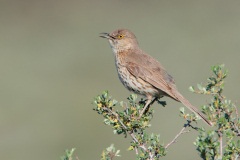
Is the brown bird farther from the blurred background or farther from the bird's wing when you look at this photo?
the blurred background

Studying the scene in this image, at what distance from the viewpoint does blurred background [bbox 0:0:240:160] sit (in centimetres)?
1440

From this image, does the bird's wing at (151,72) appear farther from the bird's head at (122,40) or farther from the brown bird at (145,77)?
the bird's head at (122,40)

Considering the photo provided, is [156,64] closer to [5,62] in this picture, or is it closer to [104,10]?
[5,62]

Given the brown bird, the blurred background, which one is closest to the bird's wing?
the brown bird

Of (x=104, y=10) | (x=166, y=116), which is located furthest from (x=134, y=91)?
(x=104, y=10)

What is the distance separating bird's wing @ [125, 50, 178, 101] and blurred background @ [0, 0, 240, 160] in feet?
12.2

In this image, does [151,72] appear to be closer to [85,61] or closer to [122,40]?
[122,40]

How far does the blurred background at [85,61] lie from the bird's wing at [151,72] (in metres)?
3.73

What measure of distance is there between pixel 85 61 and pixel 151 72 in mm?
10830

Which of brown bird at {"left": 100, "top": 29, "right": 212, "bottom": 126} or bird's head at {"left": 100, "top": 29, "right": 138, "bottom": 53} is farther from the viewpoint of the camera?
bird's head at {"left": 100, "top": 29, "right": 138, "bottom": 53}

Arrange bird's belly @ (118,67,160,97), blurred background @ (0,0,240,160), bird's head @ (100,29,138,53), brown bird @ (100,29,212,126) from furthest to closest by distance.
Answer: blurred background @ (0,0,240,160), bird's head @ (100,29,138,53), bird's belly @ (118,67,160,97), brown bird @ (100,29,212,126)

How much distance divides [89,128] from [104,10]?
10.1 meters

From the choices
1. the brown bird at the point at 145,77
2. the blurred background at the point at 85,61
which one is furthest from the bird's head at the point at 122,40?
the blurred background at the point at 85,61

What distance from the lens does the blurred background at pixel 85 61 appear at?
47.2 feet
